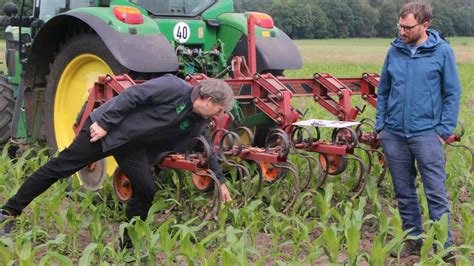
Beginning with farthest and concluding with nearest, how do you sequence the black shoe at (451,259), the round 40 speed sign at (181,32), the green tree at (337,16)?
the green tree at (337,16) → the round 40 speed sign at (181,32) → the black shoe at (451,259)

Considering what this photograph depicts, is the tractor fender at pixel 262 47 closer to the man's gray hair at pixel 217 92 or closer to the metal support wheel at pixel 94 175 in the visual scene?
the metal support wheel at pixel 94 175

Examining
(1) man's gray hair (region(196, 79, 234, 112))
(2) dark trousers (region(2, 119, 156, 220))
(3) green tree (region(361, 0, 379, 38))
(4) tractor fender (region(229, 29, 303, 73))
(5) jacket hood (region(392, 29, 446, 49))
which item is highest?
(5) jacket hood (region(392, 29, 446, 49))

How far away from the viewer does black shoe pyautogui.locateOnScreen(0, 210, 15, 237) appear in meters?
4.05

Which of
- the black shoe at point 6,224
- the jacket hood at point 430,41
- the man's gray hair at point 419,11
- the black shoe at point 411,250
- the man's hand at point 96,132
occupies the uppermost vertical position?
the man's gray hair at point 419,11

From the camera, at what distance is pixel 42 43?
5.62 m

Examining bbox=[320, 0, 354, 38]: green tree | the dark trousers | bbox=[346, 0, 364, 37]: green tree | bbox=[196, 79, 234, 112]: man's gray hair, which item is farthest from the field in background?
bbox=[346, 0, 364, 37]: green tree

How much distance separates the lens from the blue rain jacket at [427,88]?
3.88m

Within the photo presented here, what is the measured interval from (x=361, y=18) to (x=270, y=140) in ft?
200

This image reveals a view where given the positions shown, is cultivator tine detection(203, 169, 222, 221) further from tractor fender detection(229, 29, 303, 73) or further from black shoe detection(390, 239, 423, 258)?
tractor fender detection(229, 29, 303, 73)

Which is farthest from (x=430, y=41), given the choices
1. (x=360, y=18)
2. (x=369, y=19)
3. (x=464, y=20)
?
(x=464, y=20)

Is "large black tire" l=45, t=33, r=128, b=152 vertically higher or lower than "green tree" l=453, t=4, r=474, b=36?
higher

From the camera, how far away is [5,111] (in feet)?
20.7

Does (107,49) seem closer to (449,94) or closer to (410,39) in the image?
(410,39)

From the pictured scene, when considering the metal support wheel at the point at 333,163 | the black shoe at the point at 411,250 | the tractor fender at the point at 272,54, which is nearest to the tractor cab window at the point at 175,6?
the tractor fender at the point at 272,54
